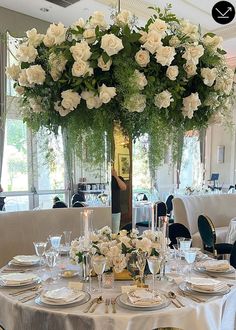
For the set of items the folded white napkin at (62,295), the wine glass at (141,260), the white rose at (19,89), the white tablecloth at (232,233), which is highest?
the white rose at (19,89)

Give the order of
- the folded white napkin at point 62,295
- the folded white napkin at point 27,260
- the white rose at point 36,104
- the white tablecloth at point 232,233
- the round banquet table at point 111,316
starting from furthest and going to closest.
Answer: the white tablecloth at point 232,233 → the folded white napkin at point 27,260 → the white rose at point 36,104 → the folded white napkin at point 62,295 → the round banquet table at point 111,316

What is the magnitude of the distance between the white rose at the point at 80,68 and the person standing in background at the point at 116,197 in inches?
27.0

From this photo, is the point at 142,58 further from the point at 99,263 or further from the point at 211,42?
the point at 99,263

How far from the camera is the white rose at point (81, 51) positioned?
1880 mm

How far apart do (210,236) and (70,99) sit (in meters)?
2.78

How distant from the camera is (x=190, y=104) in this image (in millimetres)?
2082

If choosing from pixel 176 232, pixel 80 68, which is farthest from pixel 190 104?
pixel 176 232

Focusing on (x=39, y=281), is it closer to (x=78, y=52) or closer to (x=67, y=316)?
(x=67, y=316)

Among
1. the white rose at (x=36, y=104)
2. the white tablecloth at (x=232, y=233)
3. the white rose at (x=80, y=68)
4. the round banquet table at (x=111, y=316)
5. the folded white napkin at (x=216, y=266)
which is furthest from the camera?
the white tablecloth at (x=232, y=233)

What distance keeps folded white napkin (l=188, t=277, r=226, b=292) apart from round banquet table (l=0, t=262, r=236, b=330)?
5cm

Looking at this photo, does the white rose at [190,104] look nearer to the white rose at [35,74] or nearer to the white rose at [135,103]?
the white rose at [135,103]

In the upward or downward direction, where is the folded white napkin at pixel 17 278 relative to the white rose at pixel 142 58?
downward

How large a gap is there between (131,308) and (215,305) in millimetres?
458

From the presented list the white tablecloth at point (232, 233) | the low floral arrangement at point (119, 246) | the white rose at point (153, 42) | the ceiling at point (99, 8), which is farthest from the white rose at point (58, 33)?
the ceiling at point (99, 8)
